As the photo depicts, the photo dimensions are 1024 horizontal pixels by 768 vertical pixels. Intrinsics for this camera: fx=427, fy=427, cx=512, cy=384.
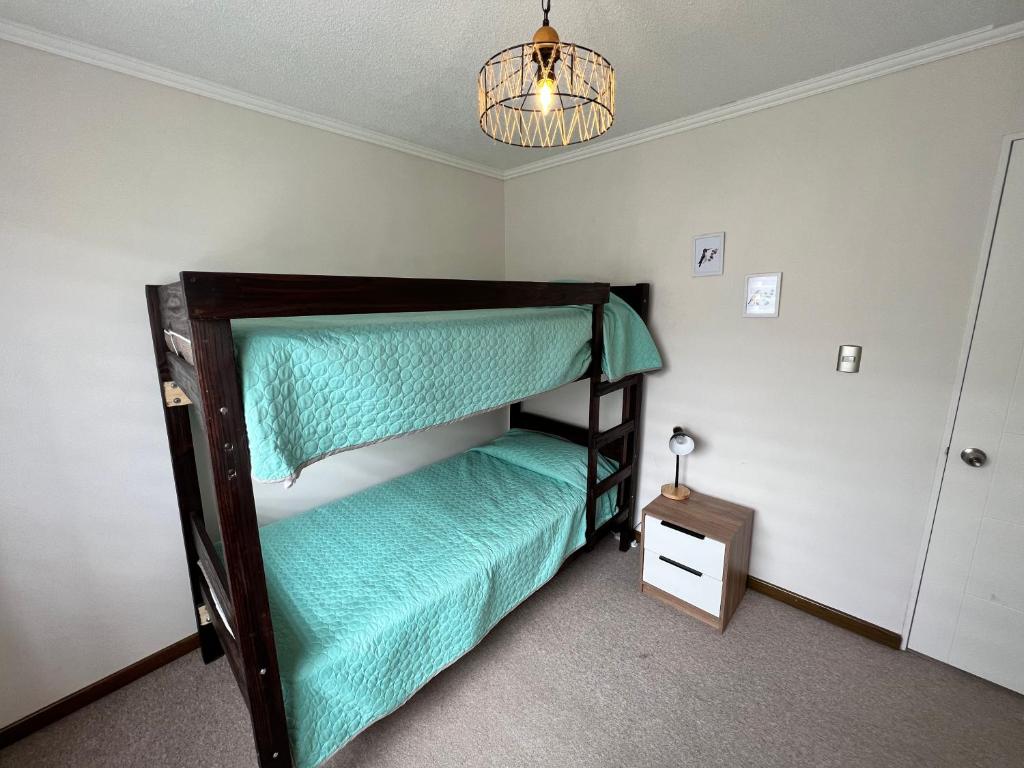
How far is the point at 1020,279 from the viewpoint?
148cm

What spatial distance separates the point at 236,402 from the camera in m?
1.00

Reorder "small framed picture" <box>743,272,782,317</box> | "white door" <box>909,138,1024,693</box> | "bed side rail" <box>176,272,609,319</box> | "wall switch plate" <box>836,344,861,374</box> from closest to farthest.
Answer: "bed side rail" <box>176,272,609,319</box> < "white door" <box>909,138,1024,693</box> < "wall switch plate" <box>836,344,861,374</box> < "small framed picture" <box>743,272,782,317</box>

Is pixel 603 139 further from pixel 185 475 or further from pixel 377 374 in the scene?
pixel 185 475

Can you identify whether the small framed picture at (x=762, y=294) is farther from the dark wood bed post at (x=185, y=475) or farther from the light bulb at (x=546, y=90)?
the dark wood bed post at (x=185, y=475)

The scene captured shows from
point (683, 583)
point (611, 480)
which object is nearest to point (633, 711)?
point (683, 583)

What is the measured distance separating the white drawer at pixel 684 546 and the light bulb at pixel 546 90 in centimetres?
189

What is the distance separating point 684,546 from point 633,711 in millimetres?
742

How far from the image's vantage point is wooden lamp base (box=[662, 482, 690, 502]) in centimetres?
228

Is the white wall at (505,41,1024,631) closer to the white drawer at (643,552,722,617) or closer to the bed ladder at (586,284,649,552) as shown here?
the bed ladder at (586,284,649,552)

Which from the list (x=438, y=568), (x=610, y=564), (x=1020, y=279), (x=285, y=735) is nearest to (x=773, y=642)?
(x=610, y=564)

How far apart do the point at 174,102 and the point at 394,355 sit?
55.3 inches

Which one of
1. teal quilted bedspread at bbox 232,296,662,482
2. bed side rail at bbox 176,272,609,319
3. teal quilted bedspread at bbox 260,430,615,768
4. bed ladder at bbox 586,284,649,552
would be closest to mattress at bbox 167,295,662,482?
teal quilted bedspread at bbox 232,296,662,482

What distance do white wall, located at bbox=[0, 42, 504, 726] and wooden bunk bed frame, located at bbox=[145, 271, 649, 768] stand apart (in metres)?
0.12

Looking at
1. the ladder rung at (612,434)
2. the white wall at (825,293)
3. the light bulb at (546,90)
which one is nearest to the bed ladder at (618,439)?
the ladder rung at (612,434)
